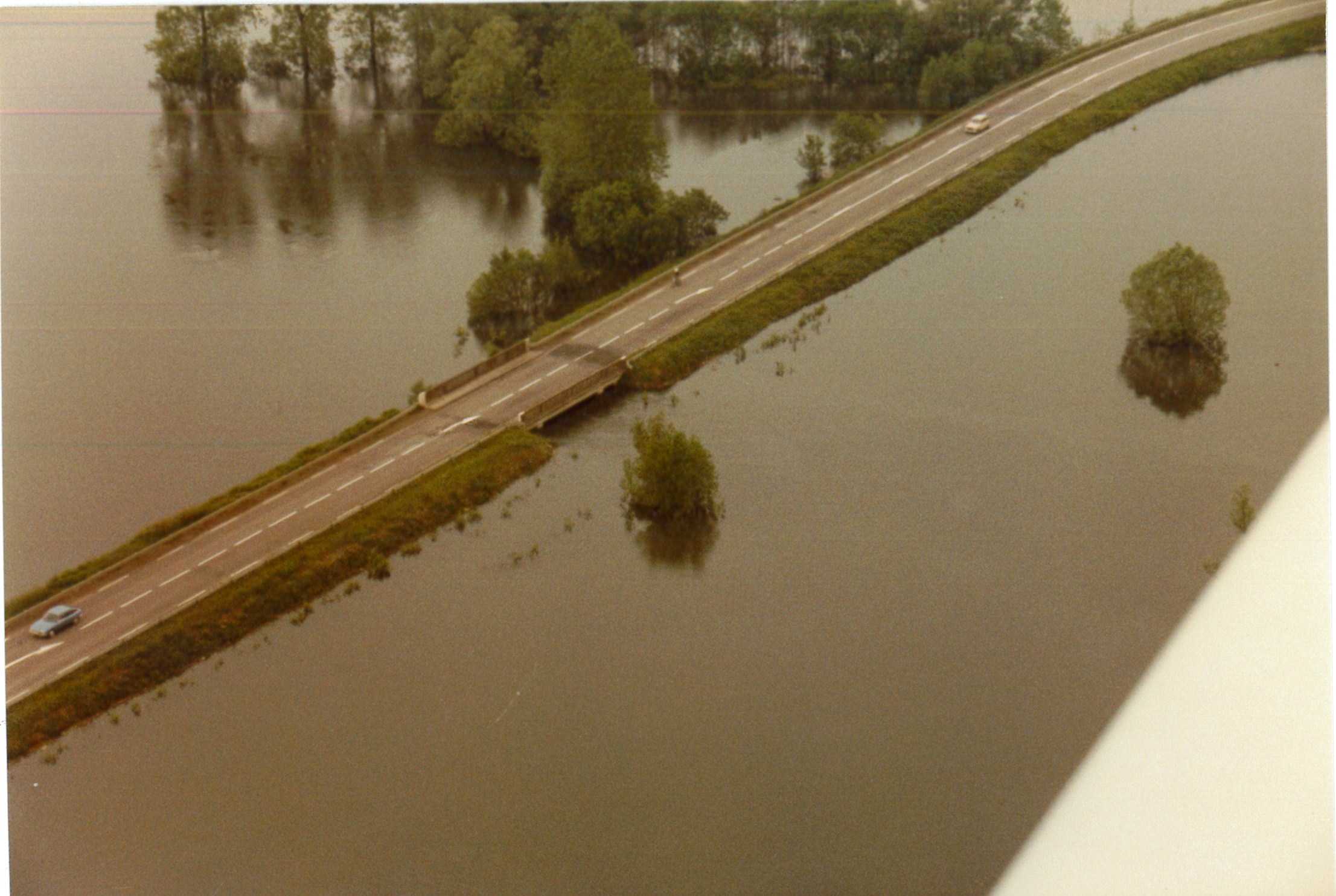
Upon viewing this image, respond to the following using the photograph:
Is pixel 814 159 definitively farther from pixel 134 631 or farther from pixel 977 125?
pixel 134 631

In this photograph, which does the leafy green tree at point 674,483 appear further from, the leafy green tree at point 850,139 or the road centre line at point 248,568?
the leafy green tree at point 850,139

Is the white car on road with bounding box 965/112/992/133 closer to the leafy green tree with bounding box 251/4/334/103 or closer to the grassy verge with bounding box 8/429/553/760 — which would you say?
the grassy verge with bounding box 8/429/553/760

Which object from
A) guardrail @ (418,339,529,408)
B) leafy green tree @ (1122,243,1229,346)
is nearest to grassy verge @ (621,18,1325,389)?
guardrail @ (418,339,529,408)

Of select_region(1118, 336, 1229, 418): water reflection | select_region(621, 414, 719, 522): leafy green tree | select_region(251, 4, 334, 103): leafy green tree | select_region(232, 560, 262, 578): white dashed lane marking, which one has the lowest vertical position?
select_region(232, 560, 262, 578): white dashed lane marking

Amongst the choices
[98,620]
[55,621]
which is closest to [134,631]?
[98,620]

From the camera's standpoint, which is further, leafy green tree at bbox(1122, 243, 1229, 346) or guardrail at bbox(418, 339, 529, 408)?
leafy green tree at bbox(1122, 243, 1229, 346)

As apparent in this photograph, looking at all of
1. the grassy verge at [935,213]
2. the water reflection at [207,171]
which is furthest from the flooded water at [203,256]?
the grassy verge at [935,213]

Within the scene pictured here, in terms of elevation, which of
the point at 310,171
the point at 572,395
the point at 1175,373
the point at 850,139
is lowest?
the point at 572,395
